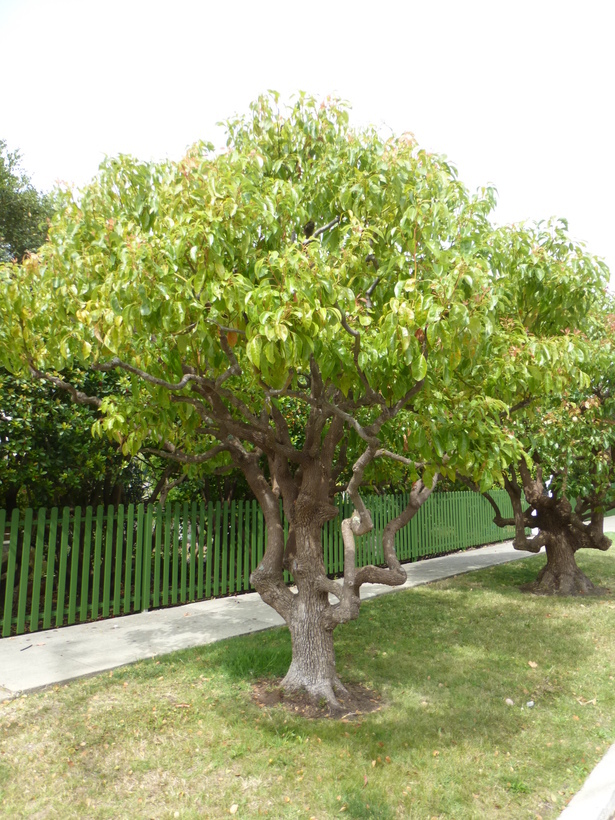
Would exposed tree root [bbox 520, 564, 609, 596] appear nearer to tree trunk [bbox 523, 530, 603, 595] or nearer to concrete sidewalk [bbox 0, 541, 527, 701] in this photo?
tree trunk [bbox 523, 530, 603, 595]

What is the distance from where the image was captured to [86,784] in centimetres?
408

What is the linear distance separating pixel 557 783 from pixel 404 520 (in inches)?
104

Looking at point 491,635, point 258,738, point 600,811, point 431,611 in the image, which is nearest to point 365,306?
point 258,738

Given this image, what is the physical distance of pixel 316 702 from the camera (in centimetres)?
558

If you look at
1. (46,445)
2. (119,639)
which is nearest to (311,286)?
(119,639)

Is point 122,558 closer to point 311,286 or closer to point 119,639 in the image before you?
point 119,639

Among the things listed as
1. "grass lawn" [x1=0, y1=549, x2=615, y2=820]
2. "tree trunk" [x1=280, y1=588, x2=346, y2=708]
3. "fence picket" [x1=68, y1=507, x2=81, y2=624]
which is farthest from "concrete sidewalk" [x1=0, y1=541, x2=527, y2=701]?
"tree trunk" [x1=280, y1=588, x2=346, y2=708]

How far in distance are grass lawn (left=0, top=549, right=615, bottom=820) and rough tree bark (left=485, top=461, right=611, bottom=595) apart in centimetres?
370

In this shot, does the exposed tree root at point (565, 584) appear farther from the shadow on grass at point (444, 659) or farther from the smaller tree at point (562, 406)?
the shadow on grass at point (444, 659)

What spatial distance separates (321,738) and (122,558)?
5658 millimetres

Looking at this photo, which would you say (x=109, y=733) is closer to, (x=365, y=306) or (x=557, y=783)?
(x=557, y=783)

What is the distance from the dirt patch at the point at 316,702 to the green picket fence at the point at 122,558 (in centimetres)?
358

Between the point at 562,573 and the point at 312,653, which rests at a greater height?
the point at 562,573

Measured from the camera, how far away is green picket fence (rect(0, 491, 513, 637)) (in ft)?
26.6
